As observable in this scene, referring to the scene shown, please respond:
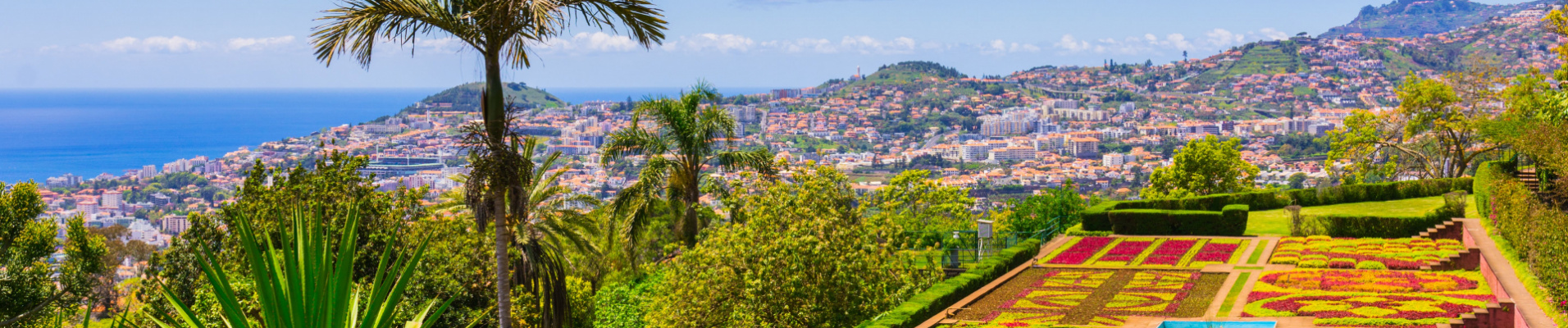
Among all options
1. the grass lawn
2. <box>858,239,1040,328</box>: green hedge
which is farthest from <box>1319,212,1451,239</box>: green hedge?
<box>858,239,1040,328</box>: green hedge

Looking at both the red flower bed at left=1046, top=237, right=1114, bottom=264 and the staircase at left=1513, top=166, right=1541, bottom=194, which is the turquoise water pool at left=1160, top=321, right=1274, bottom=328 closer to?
the red flower bed at left=1046, top=237, right=1114, bottom=264

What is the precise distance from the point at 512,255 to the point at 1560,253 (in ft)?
46.2

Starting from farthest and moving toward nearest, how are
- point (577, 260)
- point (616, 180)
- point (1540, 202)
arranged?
point (616, 180) < point (577, 260) < point (1540, 202)

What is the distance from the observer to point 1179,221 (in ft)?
95.0

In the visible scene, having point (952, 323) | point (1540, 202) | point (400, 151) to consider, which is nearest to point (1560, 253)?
point (1540, 202)

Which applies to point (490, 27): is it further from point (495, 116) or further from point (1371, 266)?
point (1371, 266)

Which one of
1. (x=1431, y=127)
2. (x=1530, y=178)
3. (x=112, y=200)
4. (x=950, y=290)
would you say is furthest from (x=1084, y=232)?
(x=112, y=200)

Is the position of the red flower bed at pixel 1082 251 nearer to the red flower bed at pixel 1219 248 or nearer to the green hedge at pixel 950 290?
the green hedge at pixel 950 290

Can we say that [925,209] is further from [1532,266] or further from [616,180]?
[616,180]

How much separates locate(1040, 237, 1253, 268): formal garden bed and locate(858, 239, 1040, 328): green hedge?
1.37m

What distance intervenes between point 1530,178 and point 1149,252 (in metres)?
8.53

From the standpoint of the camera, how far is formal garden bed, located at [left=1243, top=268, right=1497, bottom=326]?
15.6m

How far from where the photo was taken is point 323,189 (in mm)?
16766

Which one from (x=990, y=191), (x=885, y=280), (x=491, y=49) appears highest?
(x=491, y=49)
